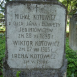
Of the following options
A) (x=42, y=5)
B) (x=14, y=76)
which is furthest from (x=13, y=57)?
(x=42, y=5)

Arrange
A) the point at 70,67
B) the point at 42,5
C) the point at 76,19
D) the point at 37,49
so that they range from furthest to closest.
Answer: the point at 76,19
the point at 70,67
the point at 37,49
the point at 42,5

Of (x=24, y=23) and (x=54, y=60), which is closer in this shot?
(x=24, y=23)

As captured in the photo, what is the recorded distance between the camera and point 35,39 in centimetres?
206

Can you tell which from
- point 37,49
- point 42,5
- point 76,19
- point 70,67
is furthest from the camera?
point 76,19

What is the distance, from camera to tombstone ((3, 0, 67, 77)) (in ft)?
6.47

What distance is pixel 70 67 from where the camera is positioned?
9.09 ft

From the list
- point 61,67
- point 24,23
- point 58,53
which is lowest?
point 61,67

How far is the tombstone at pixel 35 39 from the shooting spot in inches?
77.6

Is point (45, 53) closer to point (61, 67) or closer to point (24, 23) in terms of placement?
point (61, 67)

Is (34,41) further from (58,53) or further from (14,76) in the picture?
(14,76)

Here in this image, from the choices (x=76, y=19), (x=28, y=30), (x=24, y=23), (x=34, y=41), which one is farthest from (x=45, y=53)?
A: (x=76, y=19)

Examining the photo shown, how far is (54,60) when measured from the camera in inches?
84.1

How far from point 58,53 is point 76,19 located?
8.34 feet

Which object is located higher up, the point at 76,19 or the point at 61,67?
the point at 76,19
